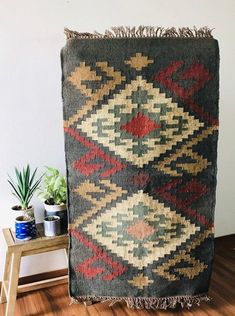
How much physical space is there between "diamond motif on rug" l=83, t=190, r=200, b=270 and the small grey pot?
17cm

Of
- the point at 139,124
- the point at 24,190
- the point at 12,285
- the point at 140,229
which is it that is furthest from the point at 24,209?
the point at 139,124

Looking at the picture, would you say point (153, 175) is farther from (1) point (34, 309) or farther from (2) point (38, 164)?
(1) point (34, 309)

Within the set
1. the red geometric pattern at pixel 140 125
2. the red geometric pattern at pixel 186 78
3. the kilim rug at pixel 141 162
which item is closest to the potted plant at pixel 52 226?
the kilim rug at pixel 141 162

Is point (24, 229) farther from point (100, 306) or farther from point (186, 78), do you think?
point (186, 78)

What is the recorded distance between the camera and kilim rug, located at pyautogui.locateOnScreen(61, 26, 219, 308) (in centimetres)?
141

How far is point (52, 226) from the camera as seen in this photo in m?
1.62

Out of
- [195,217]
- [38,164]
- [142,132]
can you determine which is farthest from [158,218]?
[38,164]

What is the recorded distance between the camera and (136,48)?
1.40 m

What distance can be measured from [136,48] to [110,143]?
409mm

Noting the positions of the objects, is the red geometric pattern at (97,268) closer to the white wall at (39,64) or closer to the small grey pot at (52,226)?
the small grey pot at (52,226)

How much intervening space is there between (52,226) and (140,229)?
0.42 metres

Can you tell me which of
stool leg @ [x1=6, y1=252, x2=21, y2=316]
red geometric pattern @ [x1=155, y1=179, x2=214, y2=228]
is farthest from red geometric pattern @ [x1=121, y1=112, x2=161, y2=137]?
stool leg @ [x1=6, y1=252, x2=21, y2=316]

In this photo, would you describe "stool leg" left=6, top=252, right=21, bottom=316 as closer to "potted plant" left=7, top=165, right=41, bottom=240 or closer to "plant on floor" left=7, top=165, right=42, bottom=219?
"potted plant" left=7, top=165, right=41, bottom=240

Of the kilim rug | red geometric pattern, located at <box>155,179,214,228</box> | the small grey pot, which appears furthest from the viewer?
the small grey pot
